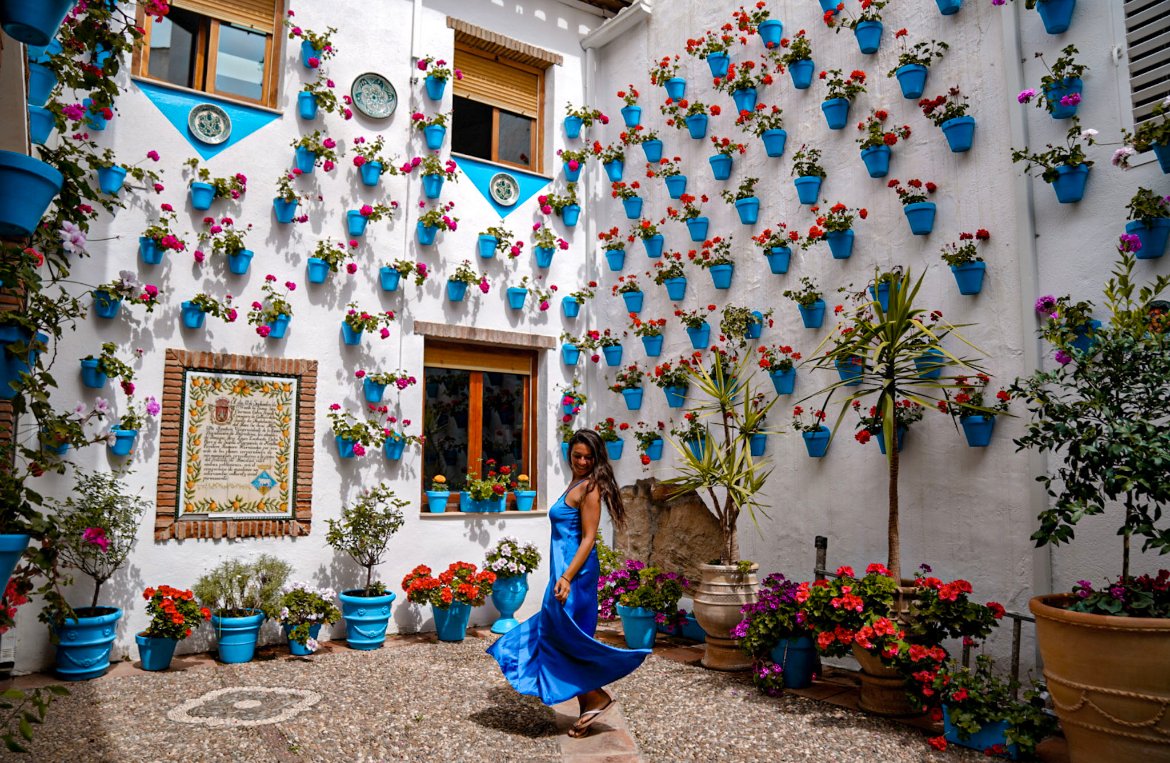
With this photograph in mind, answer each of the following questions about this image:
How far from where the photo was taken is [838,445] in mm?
5949

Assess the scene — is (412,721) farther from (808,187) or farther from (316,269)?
(808,187)

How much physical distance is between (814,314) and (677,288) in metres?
1.62

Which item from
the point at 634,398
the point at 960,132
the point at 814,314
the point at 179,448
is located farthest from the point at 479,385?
the point at 960,132

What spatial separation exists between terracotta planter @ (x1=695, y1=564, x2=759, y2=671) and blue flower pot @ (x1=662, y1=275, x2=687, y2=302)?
2646 mm

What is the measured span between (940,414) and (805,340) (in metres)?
1.29

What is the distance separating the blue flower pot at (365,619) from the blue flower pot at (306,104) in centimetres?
398

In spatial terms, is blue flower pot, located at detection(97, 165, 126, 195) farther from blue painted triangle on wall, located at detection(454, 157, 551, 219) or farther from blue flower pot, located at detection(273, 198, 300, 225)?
blue painted triangle on wall, located at detection(454, 157, 551, 219)

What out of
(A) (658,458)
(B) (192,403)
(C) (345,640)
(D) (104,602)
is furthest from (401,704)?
(A) (658,458)

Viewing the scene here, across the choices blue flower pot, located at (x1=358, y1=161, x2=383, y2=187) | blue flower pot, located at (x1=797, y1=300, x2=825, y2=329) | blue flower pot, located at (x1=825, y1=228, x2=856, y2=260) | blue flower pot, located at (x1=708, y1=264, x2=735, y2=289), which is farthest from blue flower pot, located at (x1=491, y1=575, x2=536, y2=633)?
blue flower pot, located at (x1=825, y1=228, x2=856, y2=260)

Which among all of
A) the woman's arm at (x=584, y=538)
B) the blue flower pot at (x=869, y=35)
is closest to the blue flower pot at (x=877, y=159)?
the blue flower pot at (x=869, y=35)

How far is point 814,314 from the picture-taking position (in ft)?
20.0

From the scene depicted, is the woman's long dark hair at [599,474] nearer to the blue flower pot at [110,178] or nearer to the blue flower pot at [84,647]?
the blue flower pot at [84,647]

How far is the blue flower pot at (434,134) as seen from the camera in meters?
7.43

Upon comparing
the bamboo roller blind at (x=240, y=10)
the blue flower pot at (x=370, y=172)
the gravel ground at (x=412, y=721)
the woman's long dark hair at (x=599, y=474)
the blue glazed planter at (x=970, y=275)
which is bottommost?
the gravel ground at (x=412, y=721)
